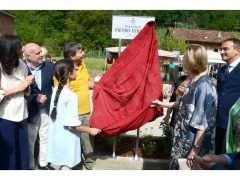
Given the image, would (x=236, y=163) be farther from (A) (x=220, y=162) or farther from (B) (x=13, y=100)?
(B) (x=13, y=100)

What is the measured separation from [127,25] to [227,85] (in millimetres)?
2314

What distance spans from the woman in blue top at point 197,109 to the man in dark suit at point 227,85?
1.99 ft

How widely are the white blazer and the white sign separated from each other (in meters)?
2.44

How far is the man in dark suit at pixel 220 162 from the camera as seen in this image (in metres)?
1.97

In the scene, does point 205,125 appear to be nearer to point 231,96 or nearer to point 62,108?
point 231,96

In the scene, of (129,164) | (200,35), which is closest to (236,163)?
(129,164)

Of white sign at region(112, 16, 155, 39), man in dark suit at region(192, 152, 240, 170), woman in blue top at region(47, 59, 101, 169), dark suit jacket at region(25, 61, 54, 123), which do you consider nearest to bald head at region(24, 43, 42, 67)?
dark suit jacket at region(25, 61, 54, 123)

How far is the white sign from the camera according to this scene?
236 inches

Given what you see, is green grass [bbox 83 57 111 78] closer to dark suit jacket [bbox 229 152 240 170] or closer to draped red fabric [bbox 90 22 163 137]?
draped red fabric [bbox 90 22 163 137]

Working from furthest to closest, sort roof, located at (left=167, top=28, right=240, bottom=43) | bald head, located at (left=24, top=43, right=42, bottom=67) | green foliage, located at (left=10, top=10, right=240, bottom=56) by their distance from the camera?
roof, located at (left=167, top=28, right=240, bottom=43), green foliage, located at (left=10, top=10, right=240, bottom=56), bald head, located at (left=24, top=43, right=42, bottom=67)

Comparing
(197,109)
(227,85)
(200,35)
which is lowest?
(197,109)

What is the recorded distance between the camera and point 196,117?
3.55 m

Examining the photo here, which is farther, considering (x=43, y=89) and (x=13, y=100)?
(x=43, y=89)

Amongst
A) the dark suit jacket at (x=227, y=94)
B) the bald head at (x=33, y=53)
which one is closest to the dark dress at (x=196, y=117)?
the dark suit jacket at (x=227, y=94)
